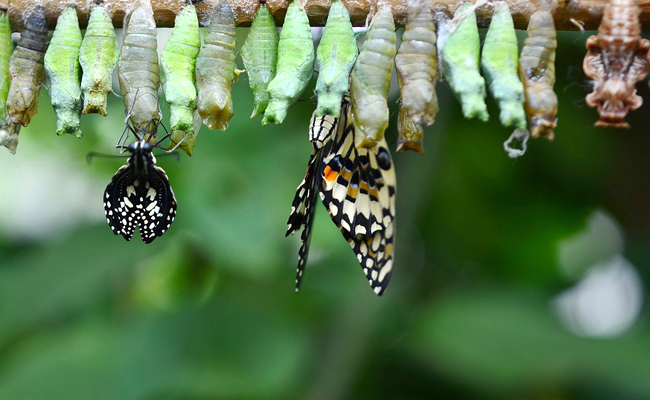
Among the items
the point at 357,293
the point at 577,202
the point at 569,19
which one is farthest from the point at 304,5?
the point at 577,202

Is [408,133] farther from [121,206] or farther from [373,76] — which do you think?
[121,206]

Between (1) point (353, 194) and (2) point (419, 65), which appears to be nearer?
(2) point (419, 65)

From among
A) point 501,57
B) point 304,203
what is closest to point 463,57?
point 501,57

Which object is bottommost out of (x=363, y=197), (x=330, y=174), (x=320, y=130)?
(x=363, y=197)

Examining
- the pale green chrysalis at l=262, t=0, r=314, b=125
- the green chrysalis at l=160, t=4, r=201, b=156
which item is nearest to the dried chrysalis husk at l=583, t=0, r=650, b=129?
the pale green chrysalis at l=262, t=0, r=314, b=125

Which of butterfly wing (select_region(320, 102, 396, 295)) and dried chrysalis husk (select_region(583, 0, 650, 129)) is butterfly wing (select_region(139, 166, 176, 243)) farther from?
dried chrysalis husk (select_region(583, 0, 650, 129))

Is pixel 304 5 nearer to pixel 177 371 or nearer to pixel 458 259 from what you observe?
pixel 177 371
